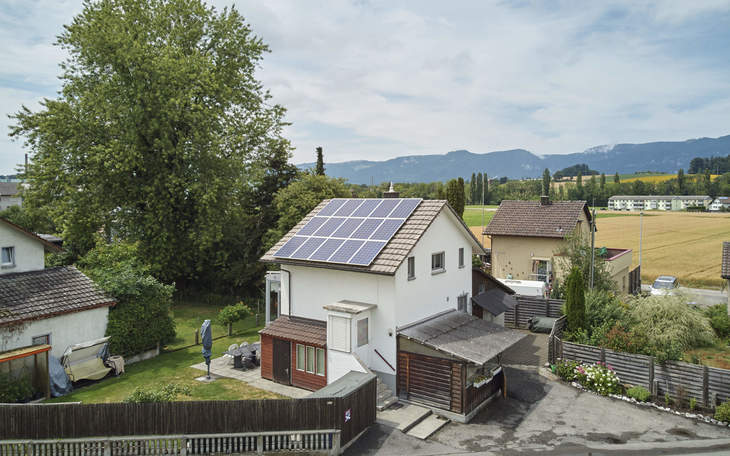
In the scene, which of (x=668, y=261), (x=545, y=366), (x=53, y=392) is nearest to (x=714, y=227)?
(x=668, y=261)

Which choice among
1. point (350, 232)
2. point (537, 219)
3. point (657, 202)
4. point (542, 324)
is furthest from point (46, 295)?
point (657, 202)

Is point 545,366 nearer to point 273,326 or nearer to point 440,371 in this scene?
point 440,371

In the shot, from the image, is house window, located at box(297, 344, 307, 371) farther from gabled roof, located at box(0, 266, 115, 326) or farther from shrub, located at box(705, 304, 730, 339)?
shrub, located at box(705, 304, 730, 339)

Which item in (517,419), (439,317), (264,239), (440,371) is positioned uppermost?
(264,239)

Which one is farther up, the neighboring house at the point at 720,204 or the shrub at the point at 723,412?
the neighboring house at the point at 720,204

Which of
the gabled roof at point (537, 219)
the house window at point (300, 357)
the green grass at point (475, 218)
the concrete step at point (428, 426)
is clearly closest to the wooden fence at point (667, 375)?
the concrete step at point (428, 426)

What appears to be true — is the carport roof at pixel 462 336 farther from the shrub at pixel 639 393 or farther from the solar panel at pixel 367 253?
the shrub at pixel 639 393
